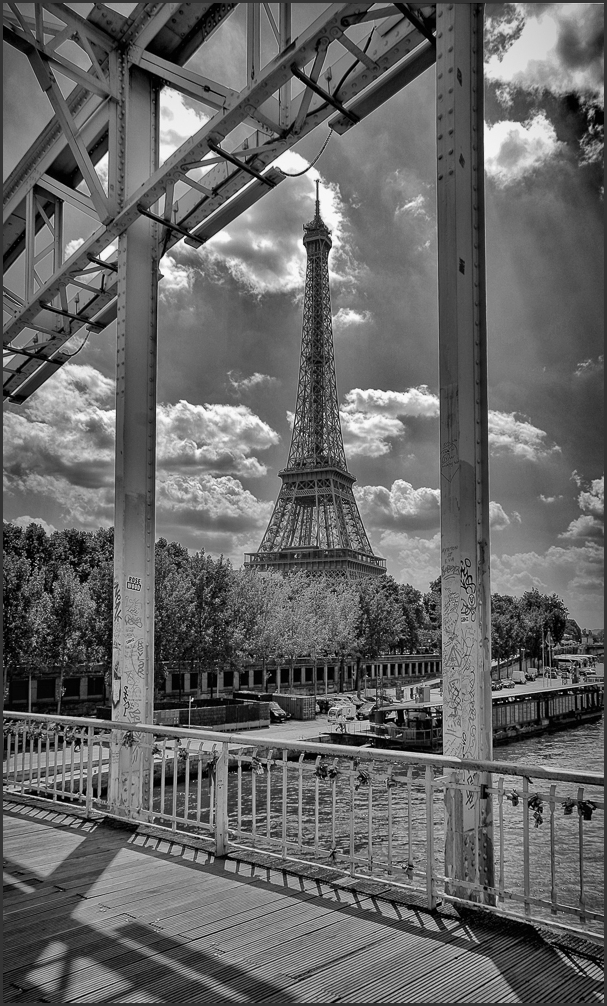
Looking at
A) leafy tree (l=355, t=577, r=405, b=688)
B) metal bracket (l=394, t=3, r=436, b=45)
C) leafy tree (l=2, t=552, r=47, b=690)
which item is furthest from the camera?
leafy tree (l=355, t=577, r=405, b=688)

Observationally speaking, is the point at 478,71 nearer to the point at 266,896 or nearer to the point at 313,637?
the point at 266,896

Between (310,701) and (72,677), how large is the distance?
39.6 feet

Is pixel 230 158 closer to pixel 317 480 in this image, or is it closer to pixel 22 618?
pixel 22 618

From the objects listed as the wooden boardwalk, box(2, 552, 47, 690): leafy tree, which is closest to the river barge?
box(2, 552, 47, 690): leafy tree

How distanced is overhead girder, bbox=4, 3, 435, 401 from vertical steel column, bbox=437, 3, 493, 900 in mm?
514

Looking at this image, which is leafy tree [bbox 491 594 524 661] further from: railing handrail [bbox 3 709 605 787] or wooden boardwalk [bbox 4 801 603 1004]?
wooden boardwalk [bbox 4 801 603 1004]

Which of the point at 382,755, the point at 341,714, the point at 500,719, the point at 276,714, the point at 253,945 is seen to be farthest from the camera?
the point at 500,719

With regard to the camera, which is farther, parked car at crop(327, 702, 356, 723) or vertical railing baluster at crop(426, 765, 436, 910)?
parked car at crop(327, 702, 356, 723)

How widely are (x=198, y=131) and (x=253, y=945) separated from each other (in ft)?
17.4

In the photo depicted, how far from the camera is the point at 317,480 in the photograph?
206 ft

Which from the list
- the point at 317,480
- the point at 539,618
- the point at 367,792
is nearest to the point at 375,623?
the point at 317,480

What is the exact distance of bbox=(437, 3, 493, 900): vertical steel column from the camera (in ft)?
14.0

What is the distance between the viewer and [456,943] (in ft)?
11.6

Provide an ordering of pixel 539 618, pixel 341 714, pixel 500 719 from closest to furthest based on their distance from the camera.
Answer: pixel 341 714 → pixel 500 719 → pixel 539 618
